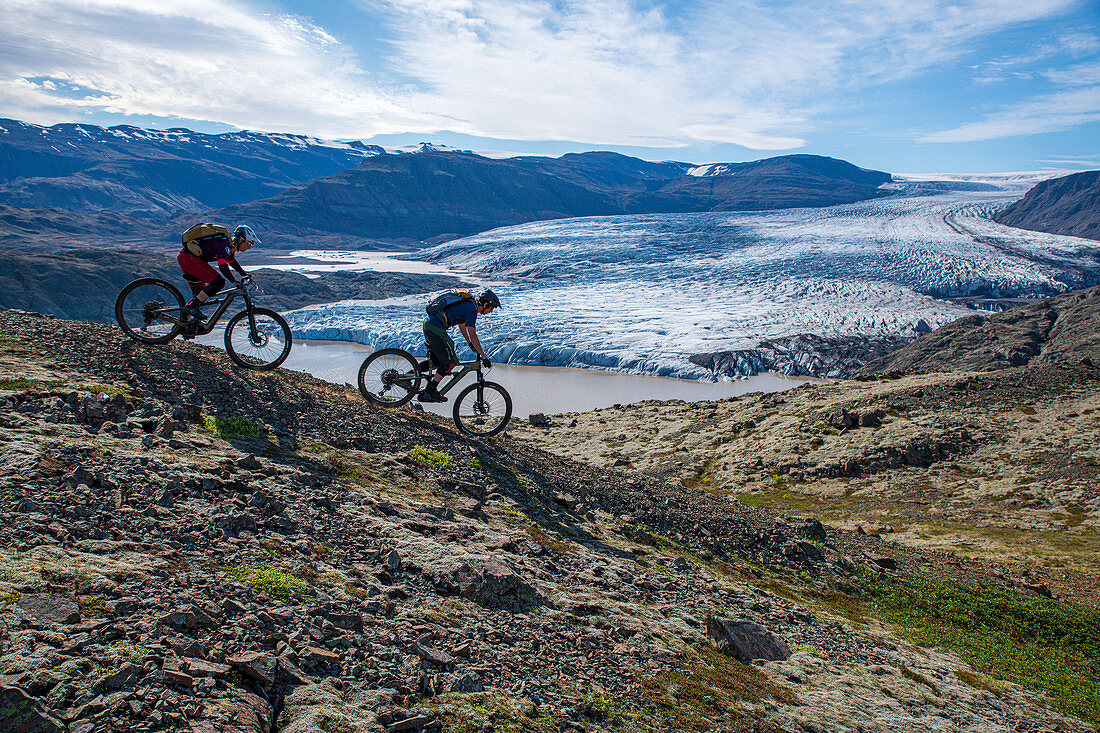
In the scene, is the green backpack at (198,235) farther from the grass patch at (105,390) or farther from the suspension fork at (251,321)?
the grass patch at (105,390)

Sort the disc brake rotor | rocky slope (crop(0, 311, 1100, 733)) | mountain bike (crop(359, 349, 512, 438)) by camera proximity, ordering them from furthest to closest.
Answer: mountain bike (crop(359, 349, 512, 438)), the disc brake rotor, rocky slope (crop(0, 311, 1100, 733))

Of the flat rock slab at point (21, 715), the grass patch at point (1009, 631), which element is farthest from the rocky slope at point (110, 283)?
the flat rock slab at point (21, 715)

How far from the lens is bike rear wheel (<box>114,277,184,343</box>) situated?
9.66 metres

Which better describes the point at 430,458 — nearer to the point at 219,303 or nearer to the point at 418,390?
the point at 418,390

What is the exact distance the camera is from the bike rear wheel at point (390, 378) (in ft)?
35.2

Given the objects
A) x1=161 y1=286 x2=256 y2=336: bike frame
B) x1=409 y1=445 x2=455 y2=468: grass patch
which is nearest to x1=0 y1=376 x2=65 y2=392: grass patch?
x1=161 y1=286 x2=256 y2=336: bike frame

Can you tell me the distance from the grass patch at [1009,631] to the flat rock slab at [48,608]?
28.1ft

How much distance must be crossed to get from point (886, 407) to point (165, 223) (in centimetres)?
18463

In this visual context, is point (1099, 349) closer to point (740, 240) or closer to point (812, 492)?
point (812, 492)

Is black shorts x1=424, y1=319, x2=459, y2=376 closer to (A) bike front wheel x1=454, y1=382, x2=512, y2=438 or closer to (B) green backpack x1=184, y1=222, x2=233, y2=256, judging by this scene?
(A) bike front wheel x1=454, y1=382, x2=512, y2=438

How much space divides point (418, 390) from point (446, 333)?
1.31 m

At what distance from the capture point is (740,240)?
81688 millimetres

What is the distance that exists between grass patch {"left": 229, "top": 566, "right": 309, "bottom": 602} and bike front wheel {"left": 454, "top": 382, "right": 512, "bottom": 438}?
6.44 meters

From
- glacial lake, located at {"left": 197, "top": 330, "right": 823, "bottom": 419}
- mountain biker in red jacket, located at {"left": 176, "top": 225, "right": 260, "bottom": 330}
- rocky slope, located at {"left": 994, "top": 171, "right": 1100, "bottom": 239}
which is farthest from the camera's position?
rocky slope, located at {"left": 994, "top": 171, "right": 1100, "bottom": 239}
